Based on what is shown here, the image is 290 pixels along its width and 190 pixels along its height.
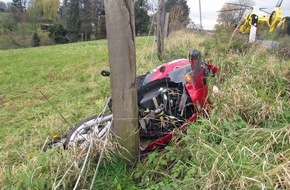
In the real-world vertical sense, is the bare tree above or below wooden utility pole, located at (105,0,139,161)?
above

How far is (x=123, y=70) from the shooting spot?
2004mm

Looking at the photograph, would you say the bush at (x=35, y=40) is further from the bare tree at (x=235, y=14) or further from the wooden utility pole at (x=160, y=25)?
the wooden utility pole at (x=160, y=25)

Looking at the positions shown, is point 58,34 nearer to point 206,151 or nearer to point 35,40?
point 35,40

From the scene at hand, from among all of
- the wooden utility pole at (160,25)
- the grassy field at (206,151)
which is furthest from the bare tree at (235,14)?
the grassy field at (206,151)

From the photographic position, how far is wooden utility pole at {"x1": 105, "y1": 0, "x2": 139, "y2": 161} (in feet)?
6.26

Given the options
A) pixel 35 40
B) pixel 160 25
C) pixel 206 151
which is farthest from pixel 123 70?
pixel 35 40

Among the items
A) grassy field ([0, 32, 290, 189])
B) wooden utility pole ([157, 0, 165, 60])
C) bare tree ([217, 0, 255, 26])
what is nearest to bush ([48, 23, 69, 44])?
bare tree ([217, 0, 255, 26])

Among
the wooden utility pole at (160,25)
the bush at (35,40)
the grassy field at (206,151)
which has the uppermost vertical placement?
the bush at (35,40)

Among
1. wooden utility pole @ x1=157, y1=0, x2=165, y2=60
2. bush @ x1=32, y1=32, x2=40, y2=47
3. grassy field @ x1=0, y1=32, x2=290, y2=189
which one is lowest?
grassy field @ x1=0, y1=32, x2=290, y2=189

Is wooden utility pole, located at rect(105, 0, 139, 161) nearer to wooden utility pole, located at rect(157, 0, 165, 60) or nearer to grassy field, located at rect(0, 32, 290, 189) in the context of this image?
grassy field, located at rect(0, 32, 290, 189)

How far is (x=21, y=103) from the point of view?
512 cm

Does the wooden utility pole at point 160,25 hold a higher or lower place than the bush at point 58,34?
lower

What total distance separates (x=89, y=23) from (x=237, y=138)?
33.0 metres

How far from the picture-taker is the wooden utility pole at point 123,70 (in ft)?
6.26
